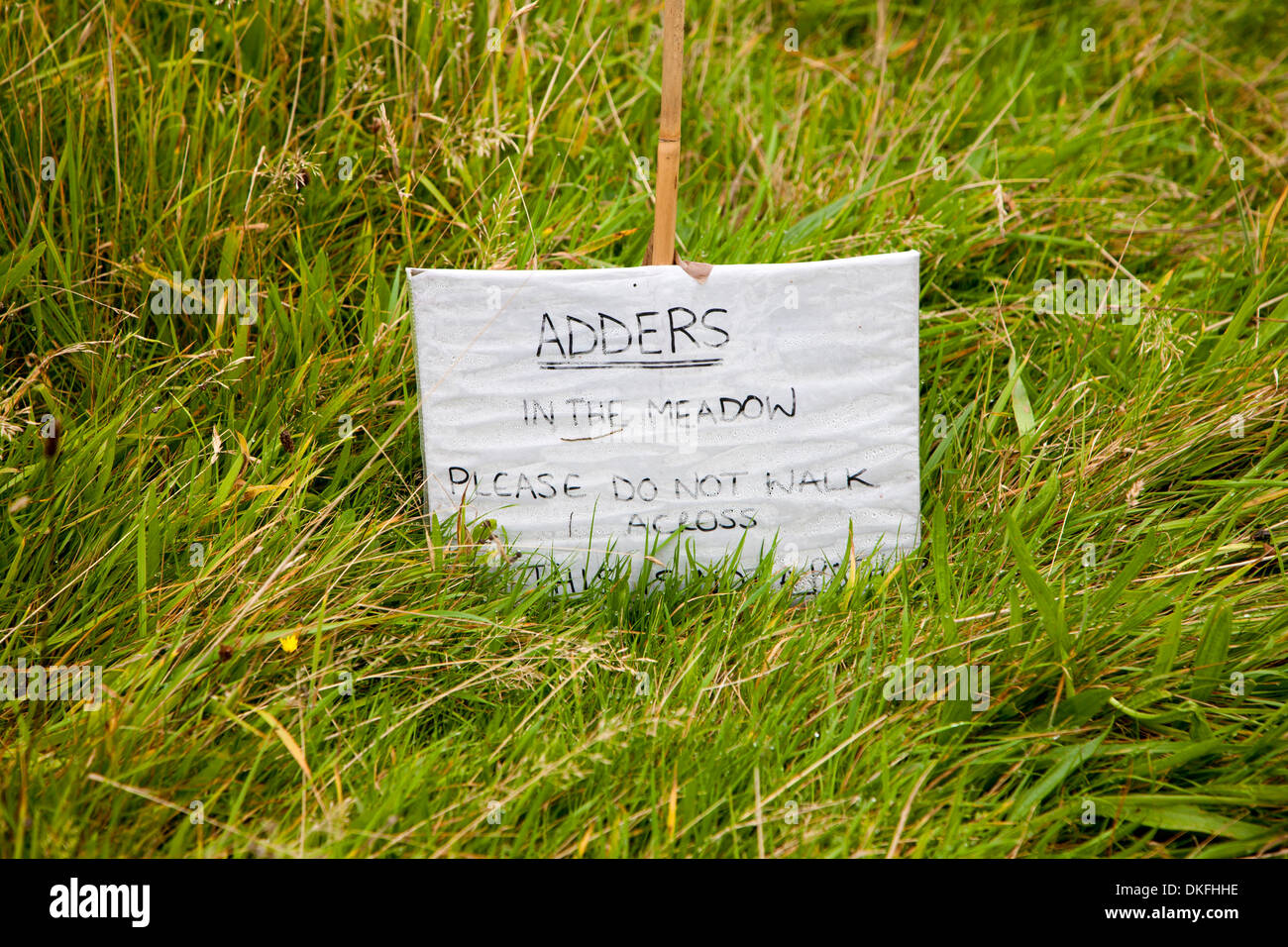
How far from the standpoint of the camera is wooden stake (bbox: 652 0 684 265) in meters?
1.75

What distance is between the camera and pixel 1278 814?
1497 mm

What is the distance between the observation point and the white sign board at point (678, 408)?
6.01 feet

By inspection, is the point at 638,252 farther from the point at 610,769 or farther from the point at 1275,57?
the point at 1275,57

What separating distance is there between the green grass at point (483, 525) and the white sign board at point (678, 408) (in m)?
0.12

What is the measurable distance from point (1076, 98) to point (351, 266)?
2.15 m

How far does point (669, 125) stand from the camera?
5.85 ft
